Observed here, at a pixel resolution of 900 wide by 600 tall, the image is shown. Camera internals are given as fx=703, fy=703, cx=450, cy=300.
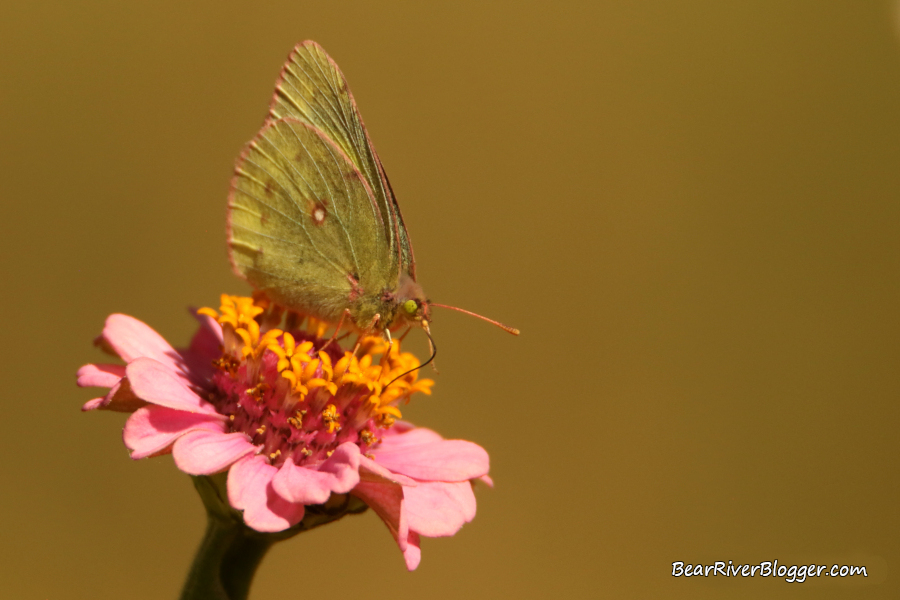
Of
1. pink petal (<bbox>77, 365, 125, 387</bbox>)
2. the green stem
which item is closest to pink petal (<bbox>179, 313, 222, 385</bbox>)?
pink petal (<bbox>77, 365, 125, 387</bbox>)

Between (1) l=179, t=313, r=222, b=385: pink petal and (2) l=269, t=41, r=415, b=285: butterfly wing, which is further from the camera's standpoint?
(2) l=269, t=41, r=415, b=285: butterfly wing

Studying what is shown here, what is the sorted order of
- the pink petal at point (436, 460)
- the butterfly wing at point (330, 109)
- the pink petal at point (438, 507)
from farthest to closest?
the butterfly wing at point (330, 109), the pink petal at point (436, 460), the pink petal at point (438, 507)

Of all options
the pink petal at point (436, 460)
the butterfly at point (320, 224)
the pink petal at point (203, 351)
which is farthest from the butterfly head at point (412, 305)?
the pink petal at point (203, 351)

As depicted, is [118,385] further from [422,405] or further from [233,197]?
[422,405]

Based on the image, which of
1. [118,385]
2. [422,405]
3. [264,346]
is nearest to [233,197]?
[264,346]

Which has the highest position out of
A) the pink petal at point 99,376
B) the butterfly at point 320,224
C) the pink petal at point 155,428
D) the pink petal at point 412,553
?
the butterfly at point 320,224

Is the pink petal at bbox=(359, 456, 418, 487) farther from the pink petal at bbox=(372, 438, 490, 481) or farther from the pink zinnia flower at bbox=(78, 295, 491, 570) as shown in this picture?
the pink petal at bbox=(372, 438, 490, 481)

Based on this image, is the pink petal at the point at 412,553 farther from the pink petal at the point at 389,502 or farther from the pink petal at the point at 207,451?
the pink petal at the point at 207,451
